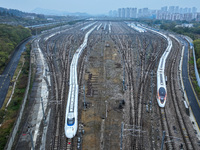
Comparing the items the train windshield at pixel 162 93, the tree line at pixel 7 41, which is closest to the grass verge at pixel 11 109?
the tree line at pixel 7 41

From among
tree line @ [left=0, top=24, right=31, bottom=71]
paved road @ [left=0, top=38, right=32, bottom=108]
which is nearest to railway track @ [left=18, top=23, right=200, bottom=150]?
paved road @ [left=0, top=38, right=32, bottom=108]

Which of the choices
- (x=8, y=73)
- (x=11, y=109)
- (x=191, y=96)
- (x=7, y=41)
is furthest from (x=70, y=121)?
(x=7, y=41)

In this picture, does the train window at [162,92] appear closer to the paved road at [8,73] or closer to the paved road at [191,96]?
Answer: the paved road at [191,96]

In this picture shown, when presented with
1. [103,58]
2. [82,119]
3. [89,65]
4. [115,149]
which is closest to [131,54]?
[103,58]

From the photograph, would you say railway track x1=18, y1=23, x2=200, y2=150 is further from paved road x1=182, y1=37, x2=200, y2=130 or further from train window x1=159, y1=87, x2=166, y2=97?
train window x1=159, y1=87, x2=166, y2=97

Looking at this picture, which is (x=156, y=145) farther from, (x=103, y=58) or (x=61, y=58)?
(x=61, y=58)

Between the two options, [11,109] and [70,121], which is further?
[11,109]

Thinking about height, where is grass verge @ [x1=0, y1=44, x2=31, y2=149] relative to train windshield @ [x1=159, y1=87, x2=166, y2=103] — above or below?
Result: below

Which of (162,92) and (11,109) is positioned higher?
(162,92)

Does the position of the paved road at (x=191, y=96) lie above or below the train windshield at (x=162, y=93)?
below

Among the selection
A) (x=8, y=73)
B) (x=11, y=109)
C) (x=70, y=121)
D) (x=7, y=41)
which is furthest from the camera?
(x=7, y=41)

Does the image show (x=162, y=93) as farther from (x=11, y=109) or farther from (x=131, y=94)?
(x=11, y=109)

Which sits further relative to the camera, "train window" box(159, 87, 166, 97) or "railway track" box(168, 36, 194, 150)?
"train window" box(159, 87, 166, 97)
